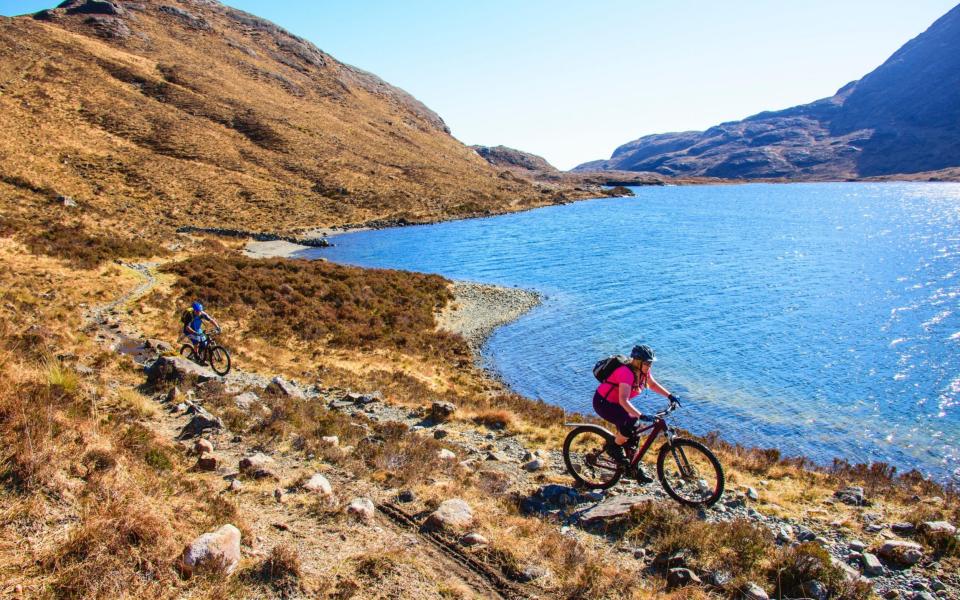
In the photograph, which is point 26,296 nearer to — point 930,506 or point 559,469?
point 559,469

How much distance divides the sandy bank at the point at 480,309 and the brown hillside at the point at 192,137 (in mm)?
34722

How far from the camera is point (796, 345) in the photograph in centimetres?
2844

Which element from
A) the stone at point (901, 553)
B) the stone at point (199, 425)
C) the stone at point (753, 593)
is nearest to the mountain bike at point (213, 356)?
the stone at point (199, 425)

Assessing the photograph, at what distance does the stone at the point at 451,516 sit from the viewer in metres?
8.23

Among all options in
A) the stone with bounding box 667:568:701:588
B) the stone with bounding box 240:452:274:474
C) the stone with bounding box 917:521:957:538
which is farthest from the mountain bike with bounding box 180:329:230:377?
the stone with bounding box 917:521:957:538

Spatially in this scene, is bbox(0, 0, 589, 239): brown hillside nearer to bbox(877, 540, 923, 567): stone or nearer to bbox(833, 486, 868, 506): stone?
bbox(833, 486, 868, 506): stone

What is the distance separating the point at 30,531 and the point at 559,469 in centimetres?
935

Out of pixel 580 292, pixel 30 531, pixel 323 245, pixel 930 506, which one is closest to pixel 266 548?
pixel 30 531

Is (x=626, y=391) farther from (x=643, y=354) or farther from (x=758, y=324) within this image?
(x=758, y=324)

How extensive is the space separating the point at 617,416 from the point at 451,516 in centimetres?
344

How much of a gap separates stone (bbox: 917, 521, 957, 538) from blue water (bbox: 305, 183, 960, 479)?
8729 millimetres

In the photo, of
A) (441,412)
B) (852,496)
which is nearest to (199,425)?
(441,412)

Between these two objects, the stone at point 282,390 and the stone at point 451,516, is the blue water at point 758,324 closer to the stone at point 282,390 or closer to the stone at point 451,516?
the stone at point 282,390

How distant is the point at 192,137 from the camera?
302ft
